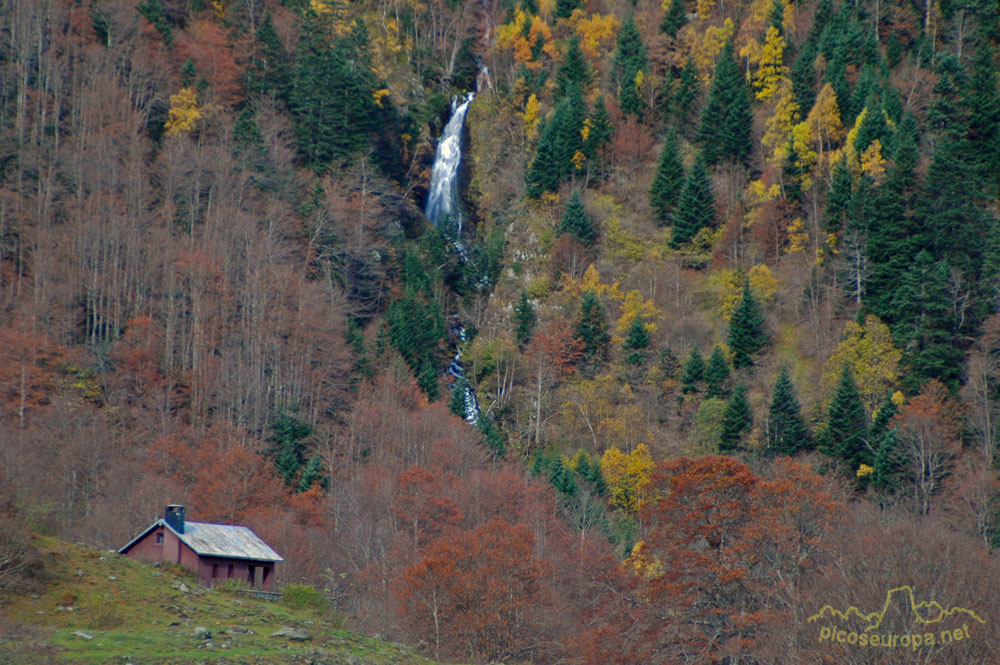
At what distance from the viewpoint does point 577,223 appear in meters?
86.9

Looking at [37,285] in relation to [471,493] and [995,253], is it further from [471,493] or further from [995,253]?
[995,253]

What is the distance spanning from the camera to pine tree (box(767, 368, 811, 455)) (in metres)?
66.4

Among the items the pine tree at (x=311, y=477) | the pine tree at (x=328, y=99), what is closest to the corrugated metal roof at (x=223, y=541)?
the pine tree at (x=311, y=477)

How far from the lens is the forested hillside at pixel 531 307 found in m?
46.4

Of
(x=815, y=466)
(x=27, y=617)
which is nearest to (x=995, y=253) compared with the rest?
(x=815, y=466)

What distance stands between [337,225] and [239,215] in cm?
994

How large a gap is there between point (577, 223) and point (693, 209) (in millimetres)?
9610

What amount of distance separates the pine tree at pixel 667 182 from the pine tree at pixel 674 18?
1814 cm

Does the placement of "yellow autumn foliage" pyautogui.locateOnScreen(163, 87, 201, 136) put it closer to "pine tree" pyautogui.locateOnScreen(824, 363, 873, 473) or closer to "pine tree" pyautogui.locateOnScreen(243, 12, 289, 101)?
"pine tree" pyautogui.locateOnScreen(243, 12, 289, 101)

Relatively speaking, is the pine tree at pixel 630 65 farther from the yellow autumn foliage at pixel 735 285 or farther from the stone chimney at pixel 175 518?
the stone chimney at pixel 175 518

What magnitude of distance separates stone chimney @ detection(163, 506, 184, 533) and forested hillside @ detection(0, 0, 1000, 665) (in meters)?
5.14

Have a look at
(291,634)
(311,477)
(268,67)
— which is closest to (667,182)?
(268,67)

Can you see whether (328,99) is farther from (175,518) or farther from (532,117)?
(175,518)

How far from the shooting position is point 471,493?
6181 centimetres
